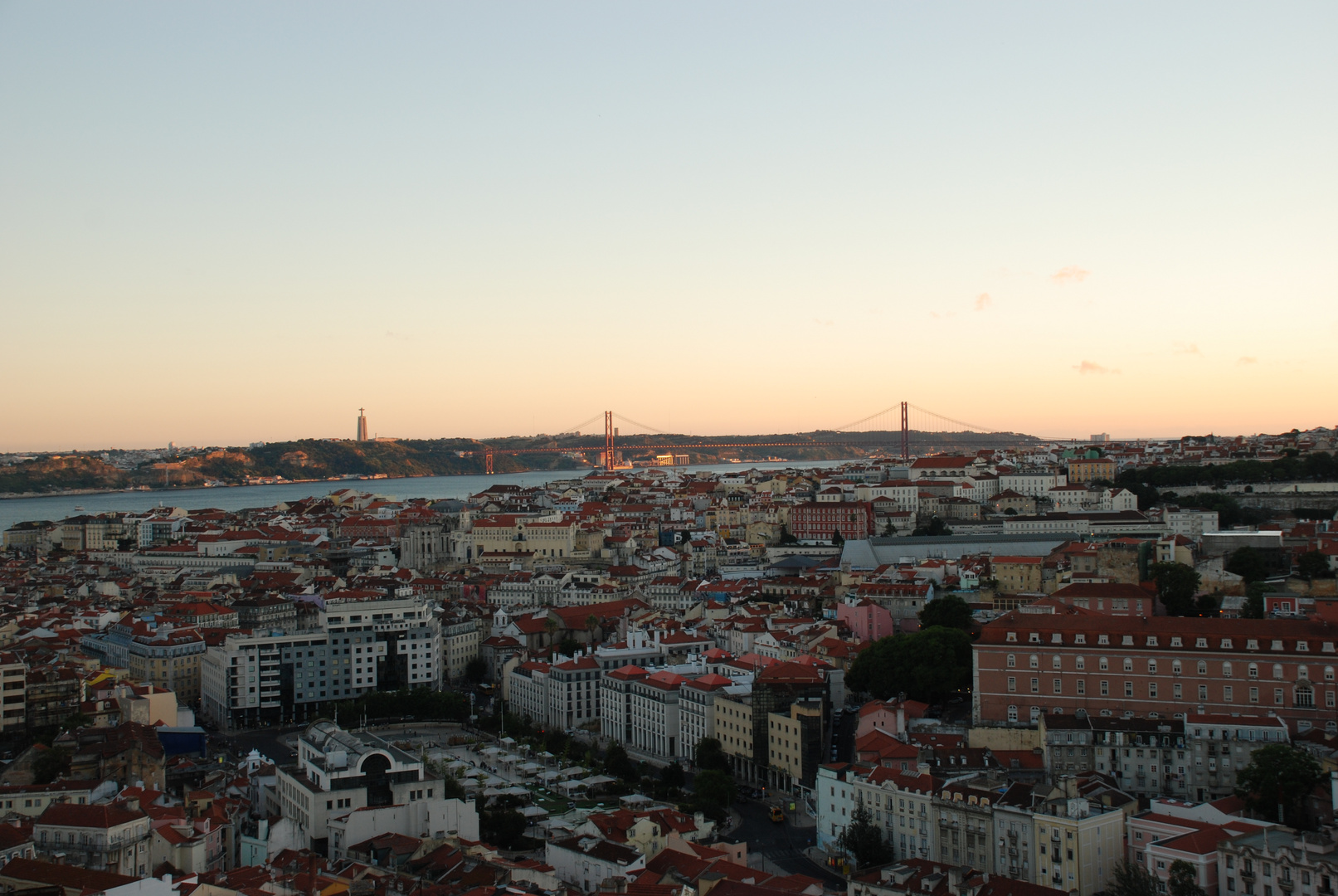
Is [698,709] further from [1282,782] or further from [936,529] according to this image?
[936,529]

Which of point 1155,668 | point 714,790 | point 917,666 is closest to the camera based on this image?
point 714,790

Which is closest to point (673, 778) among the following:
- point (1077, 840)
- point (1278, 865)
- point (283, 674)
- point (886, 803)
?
point (886, 803)

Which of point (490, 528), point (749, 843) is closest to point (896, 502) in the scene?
point (490, 528)

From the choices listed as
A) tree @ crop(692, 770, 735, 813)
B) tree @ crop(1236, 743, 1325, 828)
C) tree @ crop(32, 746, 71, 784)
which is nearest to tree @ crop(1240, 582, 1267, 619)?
tree @ crop(1236, 743, 1325, 828)

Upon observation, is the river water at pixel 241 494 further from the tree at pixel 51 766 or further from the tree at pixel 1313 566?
the tree at pixel 51 766

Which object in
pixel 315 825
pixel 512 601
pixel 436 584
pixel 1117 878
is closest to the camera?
pixel 1117 878

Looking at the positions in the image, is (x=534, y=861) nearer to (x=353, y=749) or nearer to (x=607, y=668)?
(x=353, y=749)

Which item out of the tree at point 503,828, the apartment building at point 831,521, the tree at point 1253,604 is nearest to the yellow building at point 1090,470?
Answer: the apartment building at point 831,521
